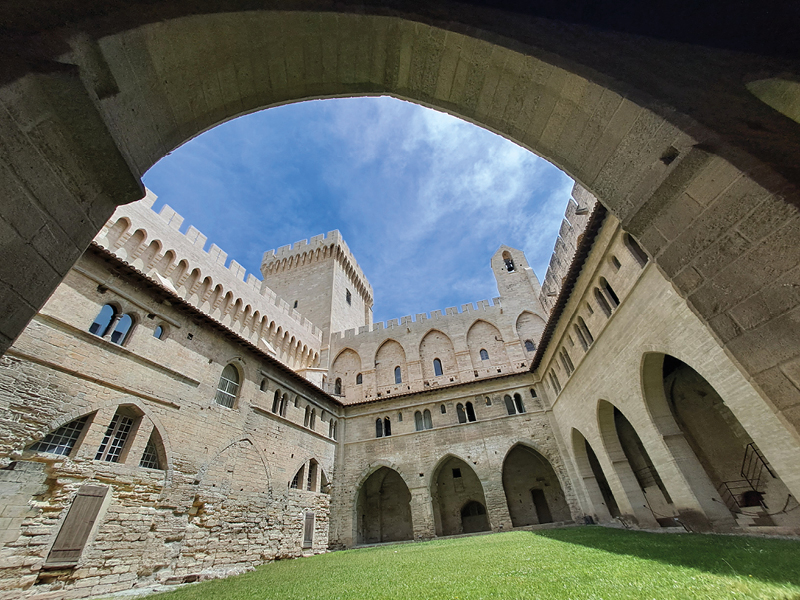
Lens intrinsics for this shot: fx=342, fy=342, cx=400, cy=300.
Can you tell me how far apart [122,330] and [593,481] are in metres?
18.2

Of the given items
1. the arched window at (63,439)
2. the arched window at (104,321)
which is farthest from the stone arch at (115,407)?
the arched window at (104,321)

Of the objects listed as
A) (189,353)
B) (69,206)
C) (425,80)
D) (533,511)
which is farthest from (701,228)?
(533,511)

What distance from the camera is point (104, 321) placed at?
9.49 m

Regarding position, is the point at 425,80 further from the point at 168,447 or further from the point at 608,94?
the point at 168,447

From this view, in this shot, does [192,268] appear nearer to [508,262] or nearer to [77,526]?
[77,526]

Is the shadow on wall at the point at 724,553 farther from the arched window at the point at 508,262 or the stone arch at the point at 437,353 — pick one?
the arched window at the point at 508,262

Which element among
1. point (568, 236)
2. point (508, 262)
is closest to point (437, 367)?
point (508, 262)

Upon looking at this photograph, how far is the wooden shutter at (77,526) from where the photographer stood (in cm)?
719

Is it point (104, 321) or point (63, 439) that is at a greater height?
point (104, 321)

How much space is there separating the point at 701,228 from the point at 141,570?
491 inches

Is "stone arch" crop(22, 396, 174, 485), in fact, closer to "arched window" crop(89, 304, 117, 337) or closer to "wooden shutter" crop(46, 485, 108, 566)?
"wooden shutter" crop(46, 485, 108, 566)

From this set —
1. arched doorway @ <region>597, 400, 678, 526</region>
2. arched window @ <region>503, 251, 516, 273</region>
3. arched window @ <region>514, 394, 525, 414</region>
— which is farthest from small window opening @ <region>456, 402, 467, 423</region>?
arched window @ <region>503, 251, 516, 273</region>

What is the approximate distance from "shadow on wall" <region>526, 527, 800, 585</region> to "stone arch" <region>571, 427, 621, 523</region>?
264 inches

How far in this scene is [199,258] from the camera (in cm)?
1712
